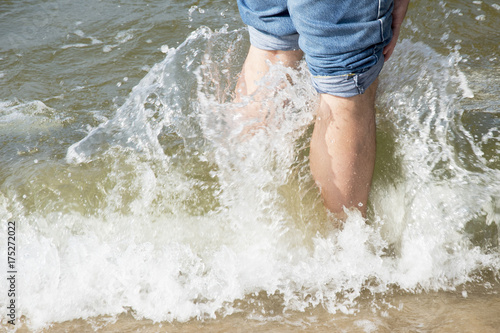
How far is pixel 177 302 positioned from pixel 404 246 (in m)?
0.82

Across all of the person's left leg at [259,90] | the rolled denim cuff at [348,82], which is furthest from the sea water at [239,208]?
the rolled denim cuff at [348,82]

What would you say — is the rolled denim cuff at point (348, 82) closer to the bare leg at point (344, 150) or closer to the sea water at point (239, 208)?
the bare leg at point (344, 150)

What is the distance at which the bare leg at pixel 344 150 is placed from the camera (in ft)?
4.87

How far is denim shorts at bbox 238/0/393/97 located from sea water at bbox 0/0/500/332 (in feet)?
1.47

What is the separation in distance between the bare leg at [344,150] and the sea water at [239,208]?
8 centimetres

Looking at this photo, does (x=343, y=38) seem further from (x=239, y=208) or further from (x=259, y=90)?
(x=239, y=208)

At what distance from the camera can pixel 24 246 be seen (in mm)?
1741

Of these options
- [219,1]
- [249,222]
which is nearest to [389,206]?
[249,222]

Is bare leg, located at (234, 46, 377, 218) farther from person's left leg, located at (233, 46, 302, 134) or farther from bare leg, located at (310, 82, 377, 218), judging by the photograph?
person's left leg, located at (233, 46, 302, 134)

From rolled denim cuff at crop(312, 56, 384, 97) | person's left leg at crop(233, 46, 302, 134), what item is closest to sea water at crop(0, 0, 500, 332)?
person's left leg at crop(233, 46, 302, 134)

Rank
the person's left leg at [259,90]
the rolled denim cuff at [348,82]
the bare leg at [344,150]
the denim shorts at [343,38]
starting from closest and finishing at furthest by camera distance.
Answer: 1. the denim shorts at [343,38]
2. the rolled denim cuff at [348,82]
3. the bare leg at [344,150]
4. the person's left leg at [259,90]

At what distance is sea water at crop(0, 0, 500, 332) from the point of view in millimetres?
1563

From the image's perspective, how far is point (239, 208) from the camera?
178 cm

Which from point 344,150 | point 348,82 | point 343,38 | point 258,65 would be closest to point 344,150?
point 344,150
